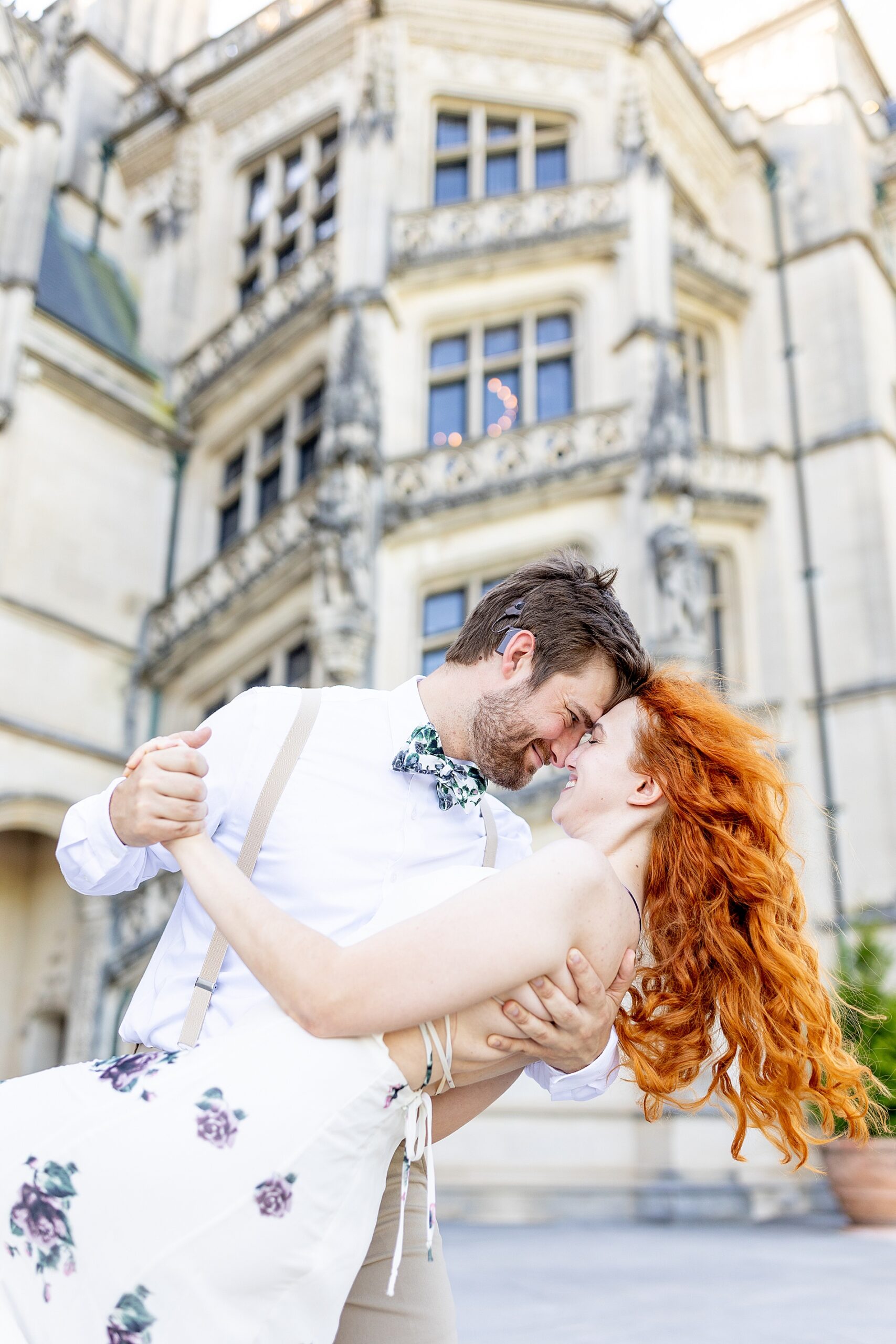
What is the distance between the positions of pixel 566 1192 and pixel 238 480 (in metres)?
8.96

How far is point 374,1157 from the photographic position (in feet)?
4.72

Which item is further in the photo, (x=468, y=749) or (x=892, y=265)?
(x=892, y=265)

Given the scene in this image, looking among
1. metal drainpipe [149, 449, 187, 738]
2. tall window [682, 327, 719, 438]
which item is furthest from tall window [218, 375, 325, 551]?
tall window [682, 327, 719, 438]

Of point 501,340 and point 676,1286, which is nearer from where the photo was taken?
point 676,1286

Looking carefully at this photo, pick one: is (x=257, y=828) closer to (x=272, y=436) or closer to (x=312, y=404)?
(x=312, y=404)

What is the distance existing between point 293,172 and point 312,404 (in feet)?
12.6

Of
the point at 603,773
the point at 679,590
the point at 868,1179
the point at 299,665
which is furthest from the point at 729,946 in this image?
the point at 299,665

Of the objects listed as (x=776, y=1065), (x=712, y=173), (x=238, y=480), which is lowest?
(x=776, y=1065)

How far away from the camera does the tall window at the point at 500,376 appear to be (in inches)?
474

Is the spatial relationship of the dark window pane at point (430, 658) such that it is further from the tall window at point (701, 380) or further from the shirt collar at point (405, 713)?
the shirt collar at point (405, 713)

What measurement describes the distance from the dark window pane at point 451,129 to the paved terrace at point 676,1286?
1181cm

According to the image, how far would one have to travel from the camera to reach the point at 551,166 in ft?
43.8

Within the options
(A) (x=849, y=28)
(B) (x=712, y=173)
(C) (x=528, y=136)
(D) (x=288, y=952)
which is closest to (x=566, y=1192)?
(D) (x=288, y=952)

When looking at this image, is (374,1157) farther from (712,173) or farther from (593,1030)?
(712,173)
